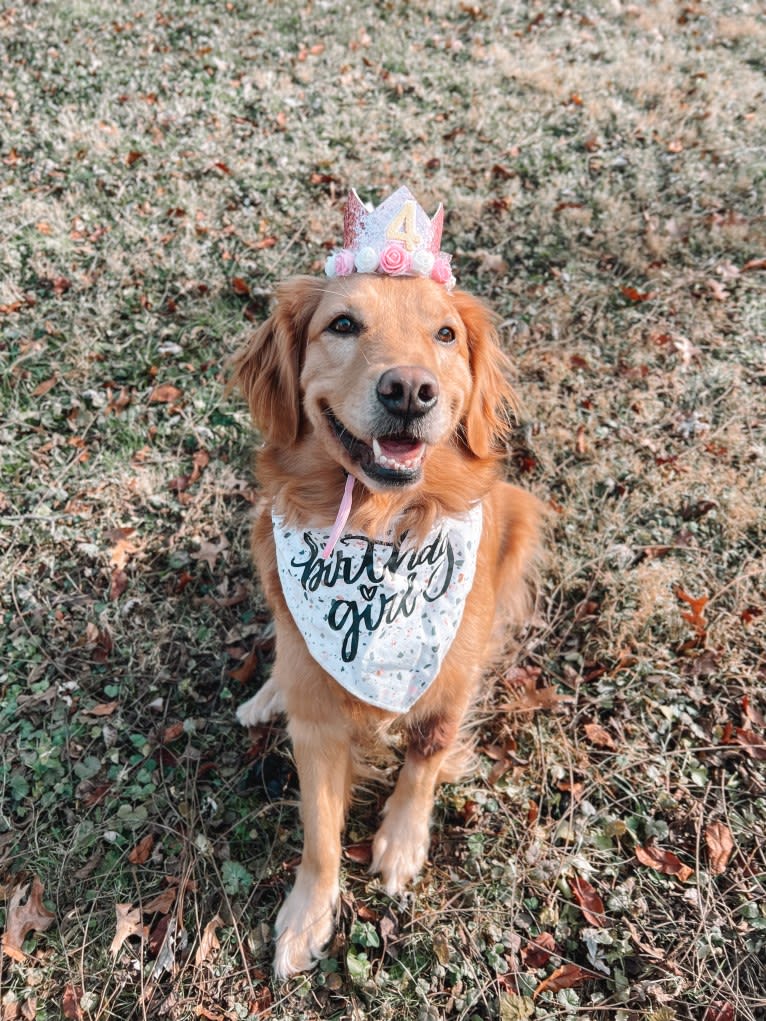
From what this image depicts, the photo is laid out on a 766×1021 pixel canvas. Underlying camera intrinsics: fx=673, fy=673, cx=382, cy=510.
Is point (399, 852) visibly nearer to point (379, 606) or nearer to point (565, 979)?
point (565, 979)

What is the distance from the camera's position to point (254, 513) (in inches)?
166

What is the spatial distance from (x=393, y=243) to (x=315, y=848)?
245 cm

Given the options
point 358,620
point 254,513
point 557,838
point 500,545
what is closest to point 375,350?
point 358,620

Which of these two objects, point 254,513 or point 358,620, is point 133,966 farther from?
point 254,513

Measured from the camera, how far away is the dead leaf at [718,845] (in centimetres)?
295

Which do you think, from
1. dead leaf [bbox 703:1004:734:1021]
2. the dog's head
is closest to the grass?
dead leaf [bbox 703:1004:734:1021]

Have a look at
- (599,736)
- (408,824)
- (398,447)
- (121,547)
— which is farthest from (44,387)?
(599,736)

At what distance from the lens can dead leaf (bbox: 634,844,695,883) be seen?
294cm

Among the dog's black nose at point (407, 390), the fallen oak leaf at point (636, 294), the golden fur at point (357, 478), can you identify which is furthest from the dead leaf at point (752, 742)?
the fallen oak leaf at point (636, 294)

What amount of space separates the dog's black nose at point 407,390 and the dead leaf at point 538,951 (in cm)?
228

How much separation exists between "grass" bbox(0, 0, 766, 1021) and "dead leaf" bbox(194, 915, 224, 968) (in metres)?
0.04

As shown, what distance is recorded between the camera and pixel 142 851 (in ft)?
10.2

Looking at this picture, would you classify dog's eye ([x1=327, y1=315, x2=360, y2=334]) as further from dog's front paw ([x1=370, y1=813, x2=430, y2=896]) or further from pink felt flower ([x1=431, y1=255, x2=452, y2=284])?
dog's front paw ([x1=370, y1=813, x2=430, y2=896])

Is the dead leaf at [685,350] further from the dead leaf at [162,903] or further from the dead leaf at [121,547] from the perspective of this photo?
the dead leaf at [162,903]
